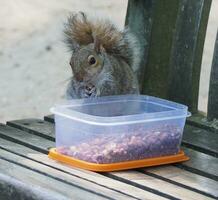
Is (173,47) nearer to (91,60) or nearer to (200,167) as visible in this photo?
(91,60)

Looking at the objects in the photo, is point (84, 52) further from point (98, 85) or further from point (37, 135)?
point (37, 135)

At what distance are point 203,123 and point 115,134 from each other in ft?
1.69

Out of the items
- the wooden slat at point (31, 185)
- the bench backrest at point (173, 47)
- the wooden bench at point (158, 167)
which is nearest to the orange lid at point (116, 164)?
the wooden bench at point (158, 167)

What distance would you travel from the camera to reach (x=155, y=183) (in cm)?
200

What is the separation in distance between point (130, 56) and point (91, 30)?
0.54 feet

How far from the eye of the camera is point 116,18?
571 centimetres

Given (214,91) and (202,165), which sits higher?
(214,91)

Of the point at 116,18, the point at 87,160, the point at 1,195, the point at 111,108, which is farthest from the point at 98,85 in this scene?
the point at 116,18

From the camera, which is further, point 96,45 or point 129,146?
point 96,45

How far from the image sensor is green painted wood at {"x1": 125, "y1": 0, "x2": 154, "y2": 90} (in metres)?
2.76

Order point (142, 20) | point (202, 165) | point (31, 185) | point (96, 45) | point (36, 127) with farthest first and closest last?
point (96, 45)
point (142, 20)
point (36, 127)
point (202, 165)
point (31, 185)

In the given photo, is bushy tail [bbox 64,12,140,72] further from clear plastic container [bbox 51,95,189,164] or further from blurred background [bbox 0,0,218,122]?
blurred background [bbox 0,0,218,122]

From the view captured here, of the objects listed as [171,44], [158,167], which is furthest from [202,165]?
[171,44]

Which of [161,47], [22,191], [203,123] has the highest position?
[161,47]
